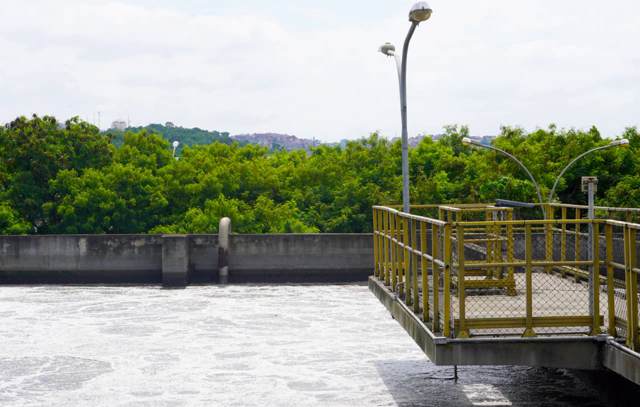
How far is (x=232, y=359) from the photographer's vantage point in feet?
66.1

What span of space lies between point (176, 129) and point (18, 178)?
403 feet

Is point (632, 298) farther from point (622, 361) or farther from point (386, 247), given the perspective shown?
point (386, 247)

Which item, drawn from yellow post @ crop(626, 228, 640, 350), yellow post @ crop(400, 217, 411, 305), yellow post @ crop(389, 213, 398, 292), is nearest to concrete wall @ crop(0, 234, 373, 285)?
yellow post @ crop(389, 213, 398, 292)

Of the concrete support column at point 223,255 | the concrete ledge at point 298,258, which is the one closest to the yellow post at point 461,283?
the concrete ledge at point 298,258

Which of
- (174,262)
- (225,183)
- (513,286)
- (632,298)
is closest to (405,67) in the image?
(513,286)

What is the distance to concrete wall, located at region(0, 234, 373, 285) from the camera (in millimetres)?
34000

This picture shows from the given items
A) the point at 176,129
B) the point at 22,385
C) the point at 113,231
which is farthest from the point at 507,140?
the point at 176,129

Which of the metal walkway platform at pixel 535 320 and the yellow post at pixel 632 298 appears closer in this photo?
the yellow post at pixel 632 298

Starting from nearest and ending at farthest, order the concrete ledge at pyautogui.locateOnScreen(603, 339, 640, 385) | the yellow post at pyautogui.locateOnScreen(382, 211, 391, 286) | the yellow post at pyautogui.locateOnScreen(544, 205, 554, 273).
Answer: the concrete ledge at pyautogui.locateOnScreen(603, 339, 640, 385) < the yellow post at pyautogui.locateOnScreen(544, 205, 554, 273) < the yellow post at pyautogui.locateOnScreen(382, 211, 391, 286)

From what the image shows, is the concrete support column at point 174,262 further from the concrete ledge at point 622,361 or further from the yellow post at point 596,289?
the concrete ledge at point 622,361

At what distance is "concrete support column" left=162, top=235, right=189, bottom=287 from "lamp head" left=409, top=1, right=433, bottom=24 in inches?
776

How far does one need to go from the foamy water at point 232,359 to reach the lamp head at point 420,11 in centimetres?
666

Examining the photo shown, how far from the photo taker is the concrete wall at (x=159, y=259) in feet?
112

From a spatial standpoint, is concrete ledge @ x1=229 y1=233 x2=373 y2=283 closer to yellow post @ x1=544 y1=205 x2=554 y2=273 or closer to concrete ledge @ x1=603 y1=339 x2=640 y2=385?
yellow post @ x1=544 y1=205 x2=554 y2=273
